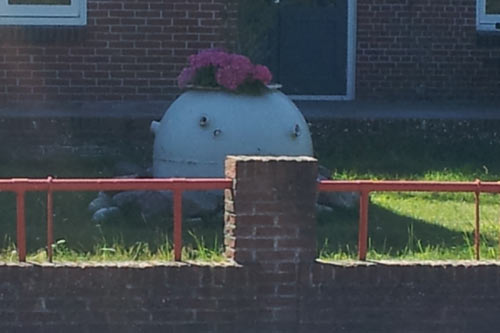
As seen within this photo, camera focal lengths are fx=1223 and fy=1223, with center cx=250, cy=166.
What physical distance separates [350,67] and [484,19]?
1.66 metres

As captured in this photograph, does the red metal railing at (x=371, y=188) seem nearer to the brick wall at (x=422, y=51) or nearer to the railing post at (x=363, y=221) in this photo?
the railing post at (x=363, y=221)

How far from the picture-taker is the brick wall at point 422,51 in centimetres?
1401

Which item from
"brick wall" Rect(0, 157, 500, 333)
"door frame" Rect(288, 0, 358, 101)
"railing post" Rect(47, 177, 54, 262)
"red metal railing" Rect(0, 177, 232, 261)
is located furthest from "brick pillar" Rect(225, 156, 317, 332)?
"door frame" Rect(288, 0, 358, 101)

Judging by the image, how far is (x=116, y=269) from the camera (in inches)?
266

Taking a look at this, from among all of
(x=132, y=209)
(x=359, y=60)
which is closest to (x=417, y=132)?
(x=359, y=60)

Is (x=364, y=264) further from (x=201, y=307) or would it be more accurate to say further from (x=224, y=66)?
(x=224, y=66)

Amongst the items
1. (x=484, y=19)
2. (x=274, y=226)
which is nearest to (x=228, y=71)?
(x=274, y=226)

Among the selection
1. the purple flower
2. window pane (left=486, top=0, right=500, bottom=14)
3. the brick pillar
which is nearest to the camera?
the brick pillar

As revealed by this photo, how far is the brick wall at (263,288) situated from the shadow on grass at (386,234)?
2.52ft

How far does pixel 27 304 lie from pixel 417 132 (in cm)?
634

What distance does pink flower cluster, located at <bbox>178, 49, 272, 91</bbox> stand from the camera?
921 cm

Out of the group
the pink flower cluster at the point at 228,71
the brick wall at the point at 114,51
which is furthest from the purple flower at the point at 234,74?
the brick wall at the point at 114,51

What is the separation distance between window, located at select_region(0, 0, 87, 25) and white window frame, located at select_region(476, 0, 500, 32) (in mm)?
4542

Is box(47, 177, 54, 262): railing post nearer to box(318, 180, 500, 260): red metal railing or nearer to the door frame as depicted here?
box(318, 180, 500, 260): red metal railing
